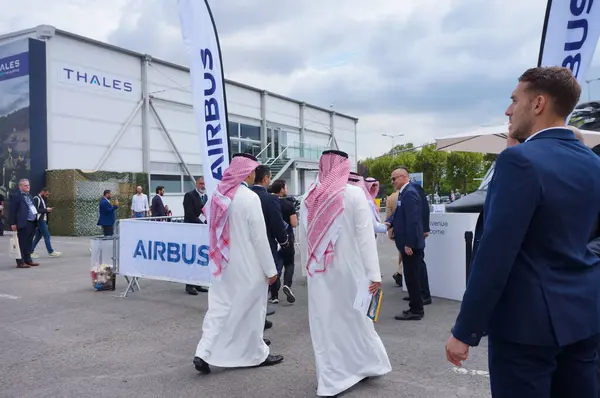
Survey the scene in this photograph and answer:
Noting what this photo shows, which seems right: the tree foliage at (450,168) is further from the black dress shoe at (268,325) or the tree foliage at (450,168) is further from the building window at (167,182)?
the black dress shoe at (268,325)

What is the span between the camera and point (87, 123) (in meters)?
21.5

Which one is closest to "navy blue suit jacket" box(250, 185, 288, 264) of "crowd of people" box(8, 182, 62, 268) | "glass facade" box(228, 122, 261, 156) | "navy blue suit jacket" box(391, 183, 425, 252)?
"navy blue suit jacket" box(391, 183, 425, 252)

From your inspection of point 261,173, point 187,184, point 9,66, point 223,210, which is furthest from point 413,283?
point 187,184

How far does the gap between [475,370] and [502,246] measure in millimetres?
3030

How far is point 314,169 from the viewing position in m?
35.7

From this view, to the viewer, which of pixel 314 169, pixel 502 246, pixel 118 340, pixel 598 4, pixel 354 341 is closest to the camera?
pixel 502 246

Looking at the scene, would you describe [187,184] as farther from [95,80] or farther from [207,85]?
[207,85]

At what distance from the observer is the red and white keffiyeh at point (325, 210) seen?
4012 mm

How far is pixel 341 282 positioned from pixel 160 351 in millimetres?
2273

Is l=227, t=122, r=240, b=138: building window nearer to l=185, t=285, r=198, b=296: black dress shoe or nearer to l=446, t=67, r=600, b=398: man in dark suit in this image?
l=185, t=285, r=198, b=296: black dress shoe

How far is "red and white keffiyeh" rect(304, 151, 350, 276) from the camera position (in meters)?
4.01

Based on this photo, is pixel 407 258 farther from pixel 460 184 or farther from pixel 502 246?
pixel 460 184

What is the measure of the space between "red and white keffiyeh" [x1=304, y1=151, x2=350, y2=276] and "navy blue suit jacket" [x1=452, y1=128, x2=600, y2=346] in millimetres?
2147

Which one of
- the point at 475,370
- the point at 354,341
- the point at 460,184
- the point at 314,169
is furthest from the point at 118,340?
the point at 460,184
